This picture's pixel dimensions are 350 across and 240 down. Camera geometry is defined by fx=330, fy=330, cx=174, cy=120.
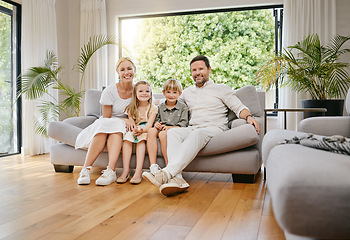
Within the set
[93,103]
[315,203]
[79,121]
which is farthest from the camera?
[93,103]

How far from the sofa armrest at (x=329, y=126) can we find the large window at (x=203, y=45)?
5202mm

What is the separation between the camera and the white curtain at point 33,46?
4492 mm

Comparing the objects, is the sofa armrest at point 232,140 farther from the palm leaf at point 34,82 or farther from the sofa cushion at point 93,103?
the palm leaf at point 34,82

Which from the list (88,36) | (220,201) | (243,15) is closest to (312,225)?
(220,201)

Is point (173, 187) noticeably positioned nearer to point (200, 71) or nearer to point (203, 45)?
point (200, 71)

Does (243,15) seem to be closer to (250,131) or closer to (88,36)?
(88,36)

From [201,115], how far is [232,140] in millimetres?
472

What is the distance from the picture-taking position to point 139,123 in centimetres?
290

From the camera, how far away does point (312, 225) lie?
78cm

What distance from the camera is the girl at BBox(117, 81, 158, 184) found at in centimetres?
266

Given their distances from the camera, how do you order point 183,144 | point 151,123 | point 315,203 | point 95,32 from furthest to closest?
point 95,32, point 151,123, point 183,144, point 315,203

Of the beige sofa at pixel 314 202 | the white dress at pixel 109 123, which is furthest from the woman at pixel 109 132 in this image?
the beige sofa at pixel 314 202

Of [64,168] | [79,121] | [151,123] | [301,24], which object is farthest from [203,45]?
[64,168]

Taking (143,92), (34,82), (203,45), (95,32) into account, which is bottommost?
(143,92)
